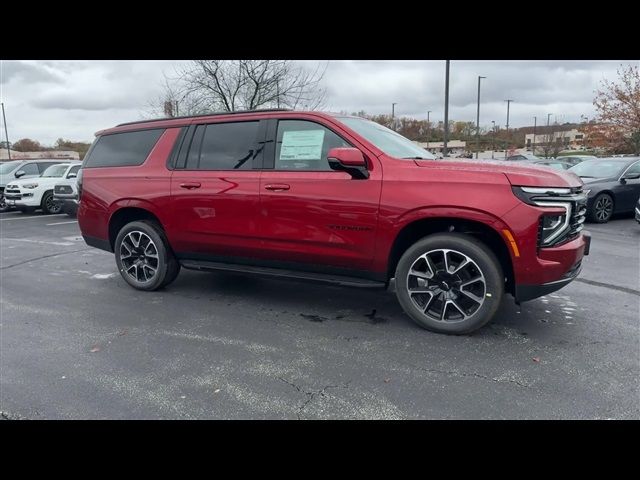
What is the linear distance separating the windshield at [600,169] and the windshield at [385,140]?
8.32 metres

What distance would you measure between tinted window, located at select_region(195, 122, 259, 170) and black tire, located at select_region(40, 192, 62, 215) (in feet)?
37.5

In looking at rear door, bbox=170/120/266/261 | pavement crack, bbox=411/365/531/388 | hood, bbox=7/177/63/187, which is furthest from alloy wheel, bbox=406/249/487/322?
hood, bbox=7/177/63/187

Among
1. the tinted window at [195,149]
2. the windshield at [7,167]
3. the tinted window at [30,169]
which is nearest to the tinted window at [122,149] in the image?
the tinted window at [195,149]

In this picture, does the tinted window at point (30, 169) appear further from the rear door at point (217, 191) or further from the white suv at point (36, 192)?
the rear door at point (217, 191)

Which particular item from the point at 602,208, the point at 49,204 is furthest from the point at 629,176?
the point at 49,204

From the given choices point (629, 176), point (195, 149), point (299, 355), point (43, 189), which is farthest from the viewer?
point (43, 189)

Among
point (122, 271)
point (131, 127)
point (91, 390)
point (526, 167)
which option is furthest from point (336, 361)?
point (131, 127)

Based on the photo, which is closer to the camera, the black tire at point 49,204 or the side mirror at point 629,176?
the side mirror at point 629,176

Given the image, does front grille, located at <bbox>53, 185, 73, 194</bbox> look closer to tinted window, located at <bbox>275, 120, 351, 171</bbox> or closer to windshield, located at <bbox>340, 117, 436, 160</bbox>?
tinted window, located at <bbox>275, 120, 351, 171</bbox>

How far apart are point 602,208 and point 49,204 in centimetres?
1570

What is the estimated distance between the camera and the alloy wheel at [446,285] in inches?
144

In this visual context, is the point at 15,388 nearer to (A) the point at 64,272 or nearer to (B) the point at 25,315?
(B) the point at 25,315

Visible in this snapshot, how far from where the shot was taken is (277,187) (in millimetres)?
4148

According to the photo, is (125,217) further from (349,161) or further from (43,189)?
(43,189)
